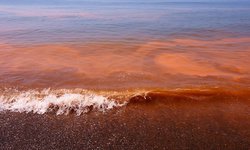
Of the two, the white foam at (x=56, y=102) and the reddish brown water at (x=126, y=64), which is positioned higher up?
the white foam at (x=56, y=102)

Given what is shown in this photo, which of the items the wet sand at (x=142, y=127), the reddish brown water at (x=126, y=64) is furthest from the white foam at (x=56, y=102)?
the reddish brown water at (x=126, y=64)

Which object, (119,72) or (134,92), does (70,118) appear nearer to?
(134,92)

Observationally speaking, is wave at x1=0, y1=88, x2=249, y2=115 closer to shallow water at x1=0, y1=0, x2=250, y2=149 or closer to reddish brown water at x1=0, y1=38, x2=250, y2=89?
shallow water at x1=0, y1=0, x2=250, y2=149

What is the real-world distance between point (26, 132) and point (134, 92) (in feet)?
9.36

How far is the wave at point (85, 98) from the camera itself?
6.32m

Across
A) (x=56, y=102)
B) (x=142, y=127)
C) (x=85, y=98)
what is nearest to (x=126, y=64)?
(x=85, y=98)

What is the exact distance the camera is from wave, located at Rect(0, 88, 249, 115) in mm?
6324

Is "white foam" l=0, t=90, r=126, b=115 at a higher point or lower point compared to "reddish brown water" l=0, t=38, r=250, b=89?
higher

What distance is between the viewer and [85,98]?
22.4 ft

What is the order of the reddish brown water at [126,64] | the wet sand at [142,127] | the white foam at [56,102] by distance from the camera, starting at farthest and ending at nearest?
the reddish brown water at [126,64] → the white foam at [56,102] → the wet sand at [142,127]

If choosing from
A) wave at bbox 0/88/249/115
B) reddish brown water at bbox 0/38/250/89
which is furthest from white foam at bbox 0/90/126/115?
reddish brown water at bbox 0/38/250/89

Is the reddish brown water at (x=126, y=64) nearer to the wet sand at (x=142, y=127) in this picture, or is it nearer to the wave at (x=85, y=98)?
the wave at (x=85, y=98)

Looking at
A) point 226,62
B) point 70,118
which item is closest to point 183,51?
point 226,62

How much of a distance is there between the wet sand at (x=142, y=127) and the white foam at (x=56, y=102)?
25 cm
